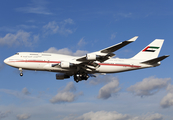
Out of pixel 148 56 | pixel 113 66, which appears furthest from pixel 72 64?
pixel 148 56

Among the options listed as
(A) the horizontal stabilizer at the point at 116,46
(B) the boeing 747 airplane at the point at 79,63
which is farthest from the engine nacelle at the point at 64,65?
(A) the horizontal stabilizer at the point at 116,46

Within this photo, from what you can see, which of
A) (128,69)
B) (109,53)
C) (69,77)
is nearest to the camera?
(109,53)

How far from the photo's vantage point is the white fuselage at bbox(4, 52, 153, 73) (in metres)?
43.5

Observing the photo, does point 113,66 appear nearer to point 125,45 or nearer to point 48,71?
point 125,45

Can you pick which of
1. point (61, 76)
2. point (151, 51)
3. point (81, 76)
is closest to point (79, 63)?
point (81, 76)

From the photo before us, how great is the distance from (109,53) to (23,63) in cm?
1534

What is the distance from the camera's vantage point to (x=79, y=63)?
42688 mm

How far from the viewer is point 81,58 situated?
42.4m

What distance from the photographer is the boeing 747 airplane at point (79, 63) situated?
4209 centimetres

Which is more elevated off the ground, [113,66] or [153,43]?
[153,43]

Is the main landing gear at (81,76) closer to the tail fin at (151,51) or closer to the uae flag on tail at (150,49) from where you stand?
the tail fin at (151,51)

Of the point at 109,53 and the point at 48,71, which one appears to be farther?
the point at 48,71

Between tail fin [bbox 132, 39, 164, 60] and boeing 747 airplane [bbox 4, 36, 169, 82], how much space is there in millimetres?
1372

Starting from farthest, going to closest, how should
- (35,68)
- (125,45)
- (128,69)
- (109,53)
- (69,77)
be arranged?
1. (69,77)
2. (128,69)
3. (35,68)
4. (109,53)
5. (125,45)
